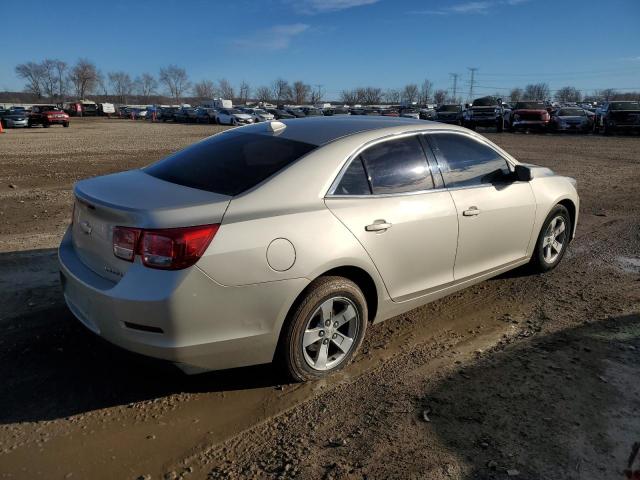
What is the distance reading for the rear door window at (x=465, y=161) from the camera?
4.08 m

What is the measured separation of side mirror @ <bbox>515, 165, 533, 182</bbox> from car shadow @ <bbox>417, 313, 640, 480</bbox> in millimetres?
1368

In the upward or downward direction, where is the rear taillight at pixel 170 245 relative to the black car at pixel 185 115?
upward

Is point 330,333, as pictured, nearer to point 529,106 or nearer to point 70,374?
point 70,374

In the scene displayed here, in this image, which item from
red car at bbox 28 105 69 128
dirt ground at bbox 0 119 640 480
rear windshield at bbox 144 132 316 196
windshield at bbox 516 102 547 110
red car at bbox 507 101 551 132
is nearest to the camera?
dirt ground at bbox 0 119 640 480

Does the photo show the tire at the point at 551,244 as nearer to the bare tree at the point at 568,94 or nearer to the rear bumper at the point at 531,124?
the rear bumper at the point at 531,124

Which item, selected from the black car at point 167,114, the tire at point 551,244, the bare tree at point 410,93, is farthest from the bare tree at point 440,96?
the tire at point 551,244

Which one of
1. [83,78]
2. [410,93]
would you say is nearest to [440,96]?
[410,93]

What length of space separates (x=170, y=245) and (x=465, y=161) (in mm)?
2578

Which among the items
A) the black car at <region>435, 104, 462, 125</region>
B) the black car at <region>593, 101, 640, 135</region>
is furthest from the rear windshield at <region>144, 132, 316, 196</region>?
the black car at <region>435, 104, 462, 125</region>

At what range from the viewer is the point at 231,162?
3.56m

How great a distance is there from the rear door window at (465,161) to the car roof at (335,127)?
17 centimetres

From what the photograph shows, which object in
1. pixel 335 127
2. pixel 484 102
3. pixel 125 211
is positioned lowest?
pixel 125 211

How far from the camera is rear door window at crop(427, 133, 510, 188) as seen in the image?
4082mm

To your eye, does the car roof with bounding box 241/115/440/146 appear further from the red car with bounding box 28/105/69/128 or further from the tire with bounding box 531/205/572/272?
the red car with bounding box 28/105/69/128
